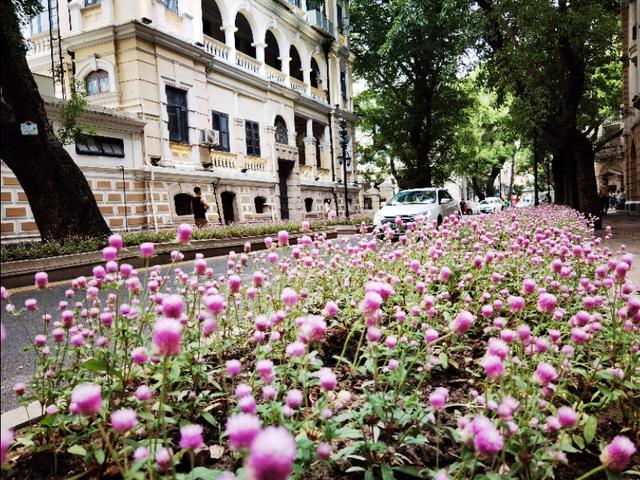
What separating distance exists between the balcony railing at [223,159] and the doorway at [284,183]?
12.7 feet

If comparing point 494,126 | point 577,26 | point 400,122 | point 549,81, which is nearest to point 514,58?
point 577,26

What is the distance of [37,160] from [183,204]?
1389 cm

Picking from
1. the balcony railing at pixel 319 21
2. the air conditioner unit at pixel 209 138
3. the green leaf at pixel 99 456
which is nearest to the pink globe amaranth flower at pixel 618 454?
the green leaf at pixel 99 456

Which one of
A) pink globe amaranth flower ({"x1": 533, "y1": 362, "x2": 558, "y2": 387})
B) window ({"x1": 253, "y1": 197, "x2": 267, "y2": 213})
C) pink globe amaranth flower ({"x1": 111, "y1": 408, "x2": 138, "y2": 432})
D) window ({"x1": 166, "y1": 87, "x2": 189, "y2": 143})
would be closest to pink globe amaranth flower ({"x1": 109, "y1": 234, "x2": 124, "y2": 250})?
pink globe amaranth flower ({"x1": 111, "y1": 408, "x2": 138, "y2": 432})

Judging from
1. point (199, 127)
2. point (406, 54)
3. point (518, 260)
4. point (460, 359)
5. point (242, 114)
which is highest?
point (406, 54)

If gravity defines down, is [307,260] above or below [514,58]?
below

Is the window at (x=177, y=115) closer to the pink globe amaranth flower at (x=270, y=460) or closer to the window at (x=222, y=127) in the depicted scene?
the window at (x=222, y=127)

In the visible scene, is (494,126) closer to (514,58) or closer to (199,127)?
(514,58)

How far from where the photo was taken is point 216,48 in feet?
57.9

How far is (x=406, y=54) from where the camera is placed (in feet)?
78.9

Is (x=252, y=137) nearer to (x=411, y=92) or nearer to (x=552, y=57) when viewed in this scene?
(x=552, y=57)

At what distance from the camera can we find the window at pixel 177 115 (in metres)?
14.9

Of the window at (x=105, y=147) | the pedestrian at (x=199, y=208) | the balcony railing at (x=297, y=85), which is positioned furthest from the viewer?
the balcony railing at (x=297, y=85)

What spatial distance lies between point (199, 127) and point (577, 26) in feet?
41.2
